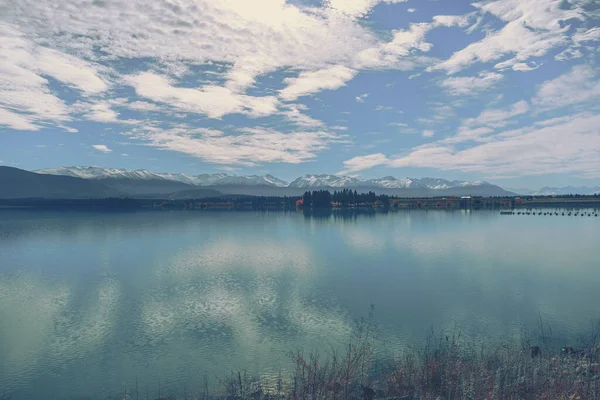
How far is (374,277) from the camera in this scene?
211ft

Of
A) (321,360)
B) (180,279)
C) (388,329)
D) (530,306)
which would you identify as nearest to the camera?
(321,360)

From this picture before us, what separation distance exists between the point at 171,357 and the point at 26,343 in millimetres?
15304

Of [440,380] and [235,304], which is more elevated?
[440,380]

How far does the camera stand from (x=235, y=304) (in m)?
47.6

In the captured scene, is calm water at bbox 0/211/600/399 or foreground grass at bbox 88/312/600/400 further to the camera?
calm water at bbox 0/211/600/399

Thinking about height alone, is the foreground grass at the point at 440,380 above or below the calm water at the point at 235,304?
above

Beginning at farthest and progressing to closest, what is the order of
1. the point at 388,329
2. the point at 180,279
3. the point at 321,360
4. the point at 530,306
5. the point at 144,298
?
the point at 180,279 → the point at 144,298 → the point at 530,306 → the point at 388,329 → the point at 321,360

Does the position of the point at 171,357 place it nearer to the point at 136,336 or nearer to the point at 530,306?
the point at 136,336

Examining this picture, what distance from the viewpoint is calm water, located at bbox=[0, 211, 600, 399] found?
31078 millimetres

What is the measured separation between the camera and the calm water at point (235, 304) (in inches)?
1224

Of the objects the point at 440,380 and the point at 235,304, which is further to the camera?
the point at 235,304

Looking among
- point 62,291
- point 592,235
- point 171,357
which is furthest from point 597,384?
point 592,235

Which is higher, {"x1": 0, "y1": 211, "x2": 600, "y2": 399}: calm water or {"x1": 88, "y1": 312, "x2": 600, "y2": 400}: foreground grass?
{"x1": 88, "y1": 312, "x2": 600, "y2": 400}: foreground grass

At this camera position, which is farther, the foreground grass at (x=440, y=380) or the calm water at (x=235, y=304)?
the calm water at (x=235, y=304)
